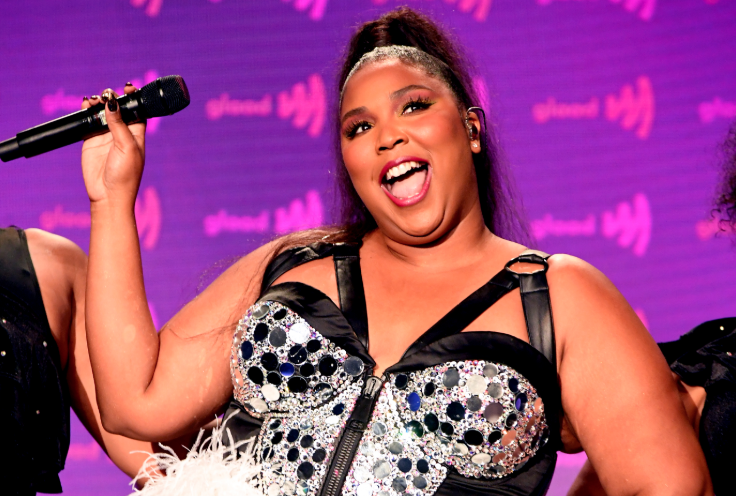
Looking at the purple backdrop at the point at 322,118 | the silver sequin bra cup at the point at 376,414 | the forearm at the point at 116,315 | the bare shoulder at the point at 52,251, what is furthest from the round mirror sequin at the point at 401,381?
the purple backdrop at the point at 322,118

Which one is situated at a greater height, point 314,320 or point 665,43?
point 665,43

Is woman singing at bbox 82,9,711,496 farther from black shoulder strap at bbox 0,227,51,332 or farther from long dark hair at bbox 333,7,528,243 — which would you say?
black shoulder strap at bbox 0,227,51,332

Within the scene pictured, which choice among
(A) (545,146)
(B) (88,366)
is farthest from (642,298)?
(B) (88,366)

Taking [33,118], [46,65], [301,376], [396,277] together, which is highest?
[46,65]

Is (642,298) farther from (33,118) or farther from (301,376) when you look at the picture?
(33,118)

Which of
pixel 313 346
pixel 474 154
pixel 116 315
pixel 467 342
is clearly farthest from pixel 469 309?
pixel 116 315

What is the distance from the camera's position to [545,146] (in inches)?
105

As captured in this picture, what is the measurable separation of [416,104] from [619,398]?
632mm

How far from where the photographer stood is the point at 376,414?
1.28 m

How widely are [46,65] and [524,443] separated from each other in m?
2.15

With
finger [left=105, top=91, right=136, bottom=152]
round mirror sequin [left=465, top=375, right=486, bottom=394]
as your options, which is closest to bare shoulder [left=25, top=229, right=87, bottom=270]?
finger [left=105, top=91, right=136, bottom=152]

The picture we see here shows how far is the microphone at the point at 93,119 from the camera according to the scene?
1237 millimetres

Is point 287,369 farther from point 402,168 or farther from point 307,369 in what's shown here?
point 402,168

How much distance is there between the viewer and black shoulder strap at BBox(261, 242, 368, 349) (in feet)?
4.49
